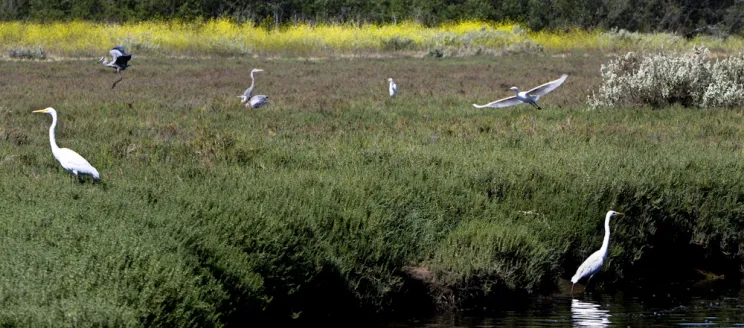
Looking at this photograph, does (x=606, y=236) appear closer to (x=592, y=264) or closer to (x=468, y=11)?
(x=592, y=264)

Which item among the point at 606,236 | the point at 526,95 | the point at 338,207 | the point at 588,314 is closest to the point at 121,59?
the point at 526,95

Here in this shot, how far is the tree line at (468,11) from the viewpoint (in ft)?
183

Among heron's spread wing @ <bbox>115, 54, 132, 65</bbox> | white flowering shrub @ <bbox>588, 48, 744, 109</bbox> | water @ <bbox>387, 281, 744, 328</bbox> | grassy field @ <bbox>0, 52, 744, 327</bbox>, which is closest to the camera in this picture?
grassy field @ <bbox>0, 52, 744, 327</bbox>

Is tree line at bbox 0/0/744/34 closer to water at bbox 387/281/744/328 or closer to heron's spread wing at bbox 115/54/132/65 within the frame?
heron's spread wing at bbox 115/54/132/65

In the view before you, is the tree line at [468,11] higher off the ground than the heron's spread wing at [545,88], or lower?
lower

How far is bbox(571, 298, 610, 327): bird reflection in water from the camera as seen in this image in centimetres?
969

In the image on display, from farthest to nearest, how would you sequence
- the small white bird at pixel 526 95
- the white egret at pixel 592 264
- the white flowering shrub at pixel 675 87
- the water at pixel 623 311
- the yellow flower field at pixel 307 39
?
the yellow flower field at pixel 307 39 → the white flowering shrub at pixel 675 87 → the small white bird at pixel 526 95 → the white egret at pixel 592 264 → the water at pixel 623 311

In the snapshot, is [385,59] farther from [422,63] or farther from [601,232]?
[601,232]

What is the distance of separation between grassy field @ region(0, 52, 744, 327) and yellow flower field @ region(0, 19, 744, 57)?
25.4 meters

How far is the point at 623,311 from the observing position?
10.3 meters

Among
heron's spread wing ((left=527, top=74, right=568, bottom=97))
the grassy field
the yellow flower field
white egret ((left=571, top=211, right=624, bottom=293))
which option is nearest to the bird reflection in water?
white egret ((left=571, top=211, right=624, bottom=293))

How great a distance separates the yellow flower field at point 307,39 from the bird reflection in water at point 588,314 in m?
31.9

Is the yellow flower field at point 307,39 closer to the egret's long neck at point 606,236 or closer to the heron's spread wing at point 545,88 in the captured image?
the heron's spread wing at point 545,88

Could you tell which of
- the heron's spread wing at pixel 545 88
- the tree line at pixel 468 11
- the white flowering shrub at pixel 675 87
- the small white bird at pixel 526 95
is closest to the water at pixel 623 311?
the small white bird at pixel 526 95
